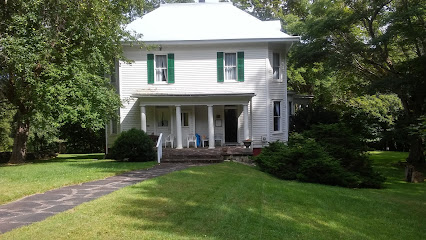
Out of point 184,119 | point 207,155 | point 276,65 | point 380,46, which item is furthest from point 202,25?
point 380,46

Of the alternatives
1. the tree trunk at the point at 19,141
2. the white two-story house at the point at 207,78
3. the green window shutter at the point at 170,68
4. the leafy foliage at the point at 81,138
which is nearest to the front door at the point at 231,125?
the white two-story house at the point at 207,78

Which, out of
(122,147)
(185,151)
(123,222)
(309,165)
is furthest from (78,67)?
(123,222)

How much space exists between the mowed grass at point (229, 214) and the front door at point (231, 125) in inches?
401

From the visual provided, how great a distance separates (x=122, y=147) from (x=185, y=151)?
3169mm

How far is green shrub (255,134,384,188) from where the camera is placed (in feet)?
40.9

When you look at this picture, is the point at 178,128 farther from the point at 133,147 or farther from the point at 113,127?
the point at 113,127

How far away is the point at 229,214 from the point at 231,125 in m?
14.4

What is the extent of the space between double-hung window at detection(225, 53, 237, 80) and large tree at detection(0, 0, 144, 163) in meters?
6.26

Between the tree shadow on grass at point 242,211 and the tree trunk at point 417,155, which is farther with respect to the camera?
the tree trunk at point 417,155

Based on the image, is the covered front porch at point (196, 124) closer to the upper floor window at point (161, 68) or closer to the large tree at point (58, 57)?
the upper floor window at point (161, 68)

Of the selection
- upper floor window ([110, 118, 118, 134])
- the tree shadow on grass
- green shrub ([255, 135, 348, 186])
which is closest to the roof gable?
upper floor window ([110, 118, 118, 134])

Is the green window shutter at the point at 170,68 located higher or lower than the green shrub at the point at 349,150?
higher

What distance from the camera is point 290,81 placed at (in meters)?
31.2

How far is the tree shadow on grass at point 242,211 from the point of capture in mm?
5695
